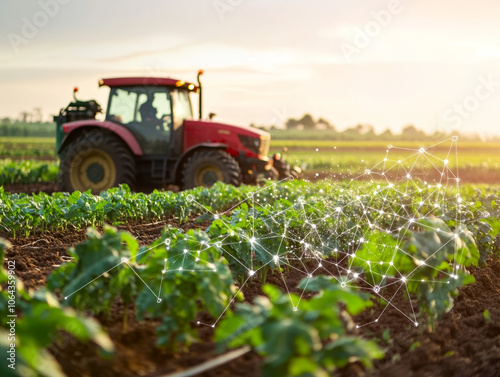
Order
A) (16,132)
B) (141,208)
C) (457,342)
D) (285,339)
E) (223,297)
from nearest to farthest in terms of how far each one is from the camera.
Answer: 1. (285,339)
2. (223,297)
3. (457,342)
4. (141,208)
5. (16,132)

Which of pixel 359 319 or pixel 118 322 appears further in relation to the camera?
pixel 359 319

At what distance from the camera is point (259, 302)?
2314 millimetres

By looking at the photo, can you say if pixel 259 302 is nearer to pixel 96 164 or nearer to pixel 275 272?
pixel 275 272

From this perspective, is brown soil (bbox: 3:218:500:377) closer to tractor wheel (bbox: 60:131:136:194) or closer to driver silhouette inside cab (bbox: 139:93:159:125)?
tractor wheel (bbox: 60:131:136:194)

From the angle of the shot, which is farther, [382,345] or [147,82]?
[147,82]

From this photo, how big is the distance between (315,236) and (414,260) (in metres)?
2.11

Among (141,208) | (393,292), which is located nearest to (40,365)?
(393,292)

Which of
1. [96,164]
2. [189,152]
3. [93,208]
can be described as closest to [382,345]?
[93,208]

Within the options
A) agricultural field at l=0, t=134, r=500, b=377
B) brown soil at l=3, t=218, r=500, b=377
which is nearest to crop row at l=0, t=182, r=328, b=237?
agricultural field at l=0, t=134, r=500, b=377

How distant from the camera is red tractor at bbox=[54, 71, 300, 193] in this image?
1198 cm

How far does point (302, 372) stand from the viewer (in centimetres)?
203

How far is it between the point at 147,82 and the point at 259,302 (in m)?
A: 10.4

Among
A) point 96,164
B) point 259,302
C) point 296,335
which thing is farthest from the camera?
point 96,164

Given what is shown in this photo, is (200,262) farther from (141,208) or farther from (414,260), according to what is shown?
(141,208)
